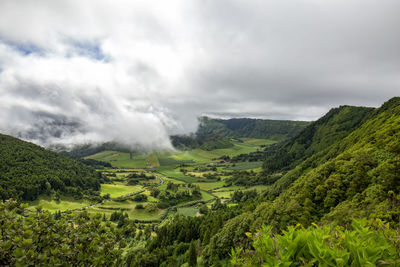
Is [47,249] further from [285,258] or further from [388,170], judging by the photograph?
[388,170]

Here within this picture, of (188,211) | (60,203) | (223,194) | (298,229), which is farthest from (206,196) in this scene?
(298,229)

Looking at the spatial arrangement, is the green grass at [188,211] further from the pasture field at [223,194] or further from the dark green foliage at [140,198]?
the dark green foliage at [140,198]

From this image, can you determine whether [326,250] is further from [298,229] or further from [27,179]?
[27,179]

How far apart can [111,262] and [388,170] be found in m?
52.2

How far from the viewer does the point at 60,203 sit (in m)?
157

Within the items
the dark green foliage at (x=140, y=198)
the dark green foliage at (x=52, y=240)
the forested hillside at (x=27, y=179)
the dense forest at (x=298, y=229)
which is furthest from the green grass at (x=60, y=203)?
the dark green foliage at (x=52, y=240)

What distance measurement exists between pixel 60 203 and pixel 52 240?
640ft

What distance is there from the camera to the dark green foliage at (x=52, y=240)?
6.08 m

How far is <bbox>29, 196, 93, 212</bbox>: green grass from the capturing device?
146 m

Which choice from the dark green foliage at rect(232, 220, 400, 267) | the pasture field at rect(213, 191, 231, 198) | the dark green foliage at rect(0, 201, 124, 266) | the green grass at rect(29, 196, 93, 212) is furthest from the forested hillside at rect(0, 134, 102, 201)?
the dark green foliage at rect(232, 220, 400, 267)

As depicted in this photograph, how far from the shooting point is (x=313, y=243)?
4770mm

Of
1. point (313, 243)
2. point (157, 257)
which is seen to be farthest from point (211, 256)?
point (313, 243)

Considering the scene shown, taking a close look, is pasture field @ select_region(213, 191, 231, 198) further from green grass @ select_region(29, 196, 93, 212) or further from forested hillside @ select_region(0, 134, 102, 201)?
forested hillside @ select_region(0, 134, 102, 201)

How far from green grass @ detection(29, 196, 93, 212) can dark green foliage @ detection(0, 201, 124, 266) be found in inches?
6778
